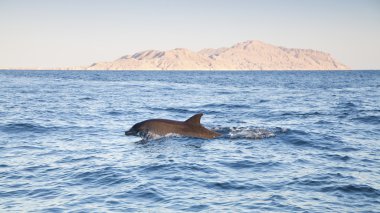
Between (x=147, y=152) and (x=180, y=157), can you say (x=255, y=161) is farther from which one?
(x=147, y=152)

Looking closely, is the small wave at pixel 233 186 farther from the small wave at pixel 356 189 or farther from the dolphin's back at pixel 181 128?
the dolphin's back at pixel 181 128

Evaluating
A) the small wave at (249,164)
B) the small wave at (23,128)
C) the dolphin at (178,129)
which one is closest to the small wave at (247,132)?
the dolphin at (178,129)

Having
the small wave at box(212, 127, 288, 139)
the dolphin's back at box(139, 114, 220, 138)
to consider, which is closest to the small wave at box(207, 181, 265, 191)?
the dolphin's back at box(139, 114, 220, 138)

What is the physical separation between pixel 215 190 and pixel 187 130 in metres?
7.30

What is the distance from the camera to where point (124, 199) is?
9.81 metres

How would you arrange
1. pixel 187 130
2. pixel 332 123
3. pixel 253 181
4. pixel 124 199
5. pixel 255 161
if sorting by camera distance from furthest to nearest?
pixel 332 123 → pixel 187 130 → pixel 255 161 → pixel 253 181 → pixel 124 199

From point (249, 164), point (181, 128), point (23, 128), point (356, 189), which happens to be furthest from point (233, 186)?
point (23, 128)

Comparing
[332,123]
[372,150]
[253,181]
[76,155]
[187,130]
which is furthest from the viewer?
[332,123]

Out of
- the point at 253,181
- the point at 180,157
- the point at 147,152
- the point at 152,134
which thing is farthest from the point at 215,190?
the point at 152,134

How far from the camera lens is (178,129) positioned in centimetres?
1772

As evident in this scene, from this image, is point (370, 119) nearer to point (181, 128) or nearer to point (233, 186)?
point (181, 128)

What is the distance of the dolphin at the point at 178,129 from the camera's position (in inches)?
698

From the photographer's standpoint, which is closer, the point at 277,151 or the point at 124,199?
the point at 124,199

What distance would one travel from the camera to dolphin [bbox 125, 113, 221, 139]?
1772cm
